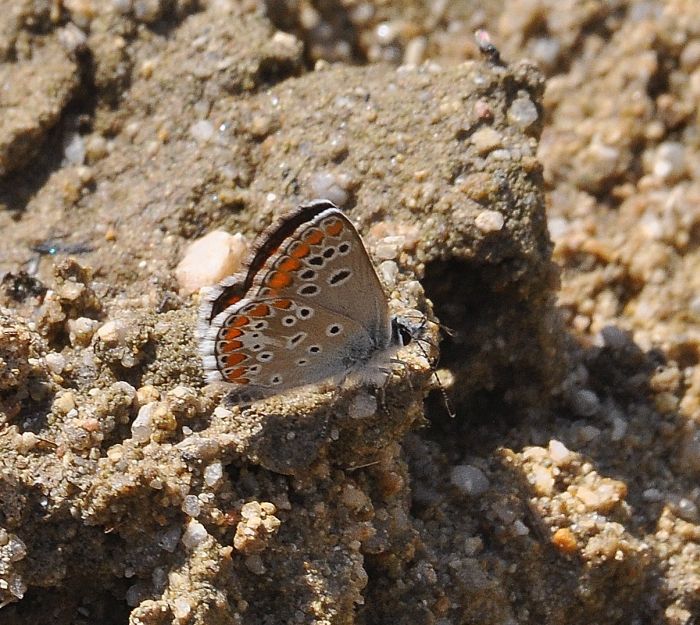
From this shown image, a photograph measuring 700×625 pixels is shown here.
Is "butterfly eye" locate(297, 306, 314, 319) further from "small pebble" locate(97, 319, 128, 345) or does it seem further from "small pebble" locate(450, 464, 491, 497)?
"small pebble" locate(450, 464, 491, 497)

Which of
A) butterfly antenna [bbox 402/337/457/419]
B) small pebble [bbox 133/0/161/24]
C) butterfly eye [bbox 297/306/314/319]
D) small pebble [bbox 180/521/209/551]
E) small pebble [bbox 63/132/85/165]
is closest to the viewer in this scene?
small pebble [bbox 180/521/209/551]

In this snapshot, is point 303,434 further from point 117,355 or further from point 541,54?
point 541,54

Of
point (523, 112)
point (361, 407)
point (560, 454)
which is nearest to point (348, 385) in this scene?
point (361, 407)

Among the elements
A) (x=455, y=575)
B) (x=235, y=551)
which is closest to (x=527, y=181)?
(x=455, y=575)

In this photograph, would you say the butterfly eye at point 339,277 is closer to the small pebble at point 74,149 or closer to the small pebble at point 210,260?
the small pebble at point 210,260

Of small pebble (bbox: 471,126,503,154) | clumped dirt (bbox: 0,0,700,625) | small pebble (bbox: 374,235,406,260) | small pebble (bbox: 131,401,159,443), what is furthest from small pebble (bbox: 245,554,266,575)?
small pebble (bbox: 471,126,503,154)

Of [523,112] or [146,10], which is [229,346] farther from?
[146,10]

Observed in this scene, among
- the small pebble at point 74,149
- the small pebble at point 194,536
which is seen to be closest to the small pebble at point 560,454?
the small pebble at point 194,536
